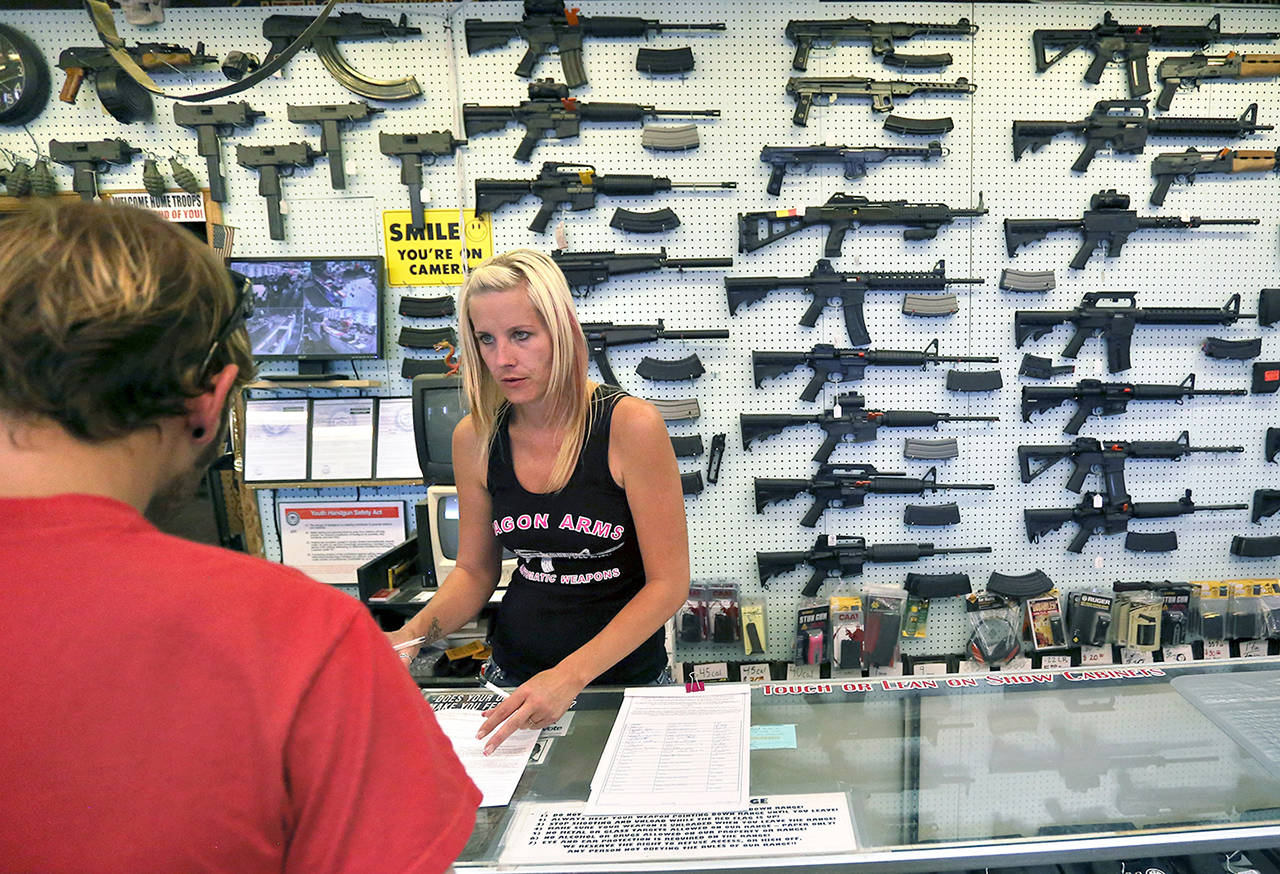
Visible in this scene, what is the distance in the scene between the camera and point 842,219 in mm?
3611

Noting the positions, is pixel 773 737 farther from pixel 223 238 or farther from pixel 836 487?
pixel 223 238

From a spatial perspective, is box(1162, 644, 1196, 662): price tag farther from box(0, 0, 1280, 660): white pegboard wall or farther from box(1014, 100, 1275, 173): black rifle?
box(1014, 100, 1275, 173): black rifle

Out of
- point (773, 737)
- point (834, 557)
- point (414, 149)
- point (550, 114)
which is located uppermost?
point (550, 114)

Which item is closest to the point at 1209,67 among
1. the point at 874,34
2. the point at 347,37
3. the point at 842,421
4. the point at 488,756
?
the point at 874,34

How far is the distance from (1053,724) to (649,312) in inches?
103

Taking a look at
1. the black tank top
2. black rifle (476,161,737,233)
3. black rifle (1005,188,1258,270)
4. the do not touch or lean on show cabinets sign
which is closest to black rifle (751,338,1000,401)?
black rifle (1005,188,1258,270)

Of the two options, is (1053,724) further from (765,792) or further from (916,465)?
(916,465)

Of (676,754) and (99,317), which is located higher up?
(99,317)

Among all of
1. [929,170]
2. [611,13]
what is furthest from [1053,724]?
[611,13]

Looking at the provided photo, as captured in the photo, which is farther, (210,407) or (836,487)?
(836,487)

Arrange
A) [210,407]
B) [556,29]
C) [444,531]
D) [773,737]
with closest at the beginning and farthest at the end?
[210,407], [773,737], [444,531], [556,29]

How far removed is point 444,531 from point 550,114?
76.7 inches

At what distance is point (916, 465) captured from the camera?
12.5ft

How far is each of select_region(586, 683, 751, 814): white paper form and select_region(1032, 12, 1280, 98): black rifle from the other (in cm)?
350
